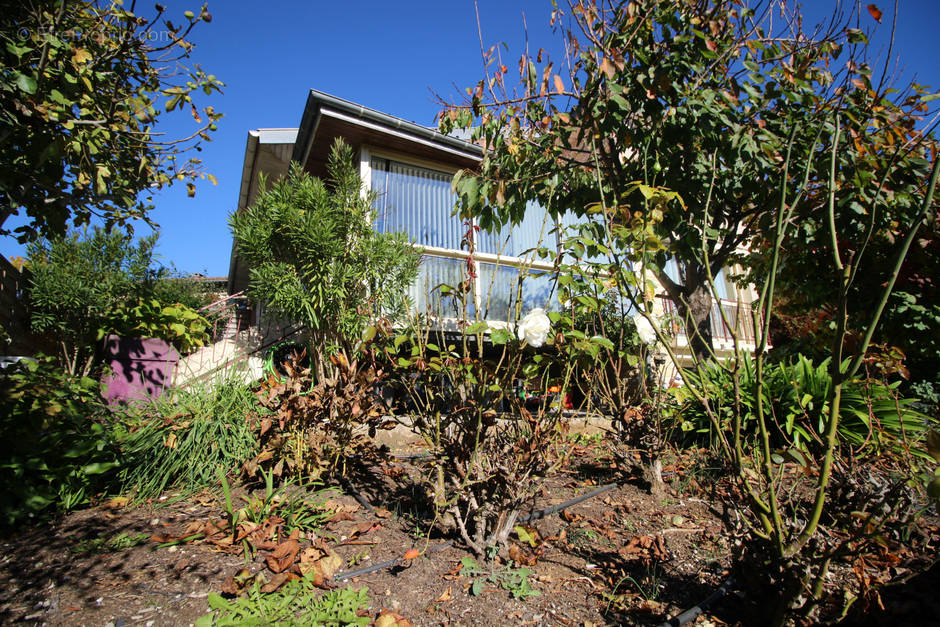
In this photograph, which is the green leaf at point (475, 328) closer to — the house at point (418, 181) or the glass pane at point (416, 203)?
the house at point (418, 181)

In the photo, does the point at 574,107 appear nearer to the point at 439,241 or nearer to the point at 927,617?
the point at 927,617

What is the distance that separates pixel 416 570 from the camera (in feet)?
6.14

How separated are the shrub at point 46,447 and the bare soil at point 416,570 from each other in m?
0.16

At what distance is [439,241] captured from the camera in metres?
6.17

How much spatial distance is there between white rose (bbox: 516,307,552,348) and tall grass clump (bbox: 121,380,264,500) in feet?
6.93

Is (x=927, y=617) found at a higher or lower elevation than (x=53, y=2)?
lower

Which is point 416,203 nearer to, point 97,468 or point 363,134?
point 363,134

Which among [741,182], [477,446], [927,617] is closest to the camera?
[927,617]

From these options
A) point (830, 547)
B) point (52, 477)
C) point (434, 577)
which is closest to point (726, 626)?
point (830, 547)

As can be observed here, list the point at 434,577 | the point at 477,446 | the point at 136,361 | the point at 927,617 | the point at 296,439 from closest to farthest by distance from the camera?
the point at 927,617
the point at 434,577
the point at 477,446
the point at 296,439
the point at 136,361

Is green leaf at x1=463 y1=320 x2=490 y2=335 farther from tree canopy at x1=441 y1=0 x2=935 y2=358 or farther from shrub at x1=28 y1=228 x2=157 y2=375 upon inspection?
shrub at x1=28 y1=228 x2=157 y2=375

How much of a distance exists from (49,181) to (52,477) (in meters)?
2.02

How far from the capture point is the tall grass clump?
2.71m

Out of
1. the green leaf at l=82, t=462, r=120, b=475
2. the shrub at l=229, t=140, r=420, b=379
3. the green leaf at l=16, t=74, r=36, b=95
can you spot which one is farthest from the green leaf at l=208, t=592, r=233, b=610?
the shrub at l=229, t=140, r=420, b=379
